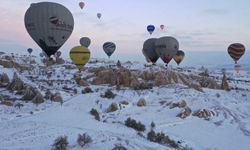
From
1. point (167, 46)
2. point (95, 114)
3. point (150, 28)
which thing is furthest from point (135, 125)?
point (150, 28)

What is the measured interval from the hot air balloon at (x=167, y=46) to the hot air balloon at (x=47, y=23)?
802 inches

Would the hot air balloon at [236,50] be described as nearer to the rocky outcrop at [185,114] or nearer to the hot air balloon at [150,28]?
the hot air balloon at [150,28]

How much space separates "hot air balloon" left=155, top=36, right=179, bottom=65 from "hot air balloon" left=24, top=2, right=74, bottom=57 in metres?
20.4

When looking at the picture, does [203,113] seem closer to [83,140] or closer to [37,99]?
[83,140]

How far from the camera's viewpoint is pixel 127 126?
23.2m

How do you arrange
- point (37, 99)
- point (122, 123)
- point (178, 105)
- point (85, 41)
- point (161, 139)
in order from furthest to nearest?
point (85, 41) < point (37, 99) < point (178, 105) < point (122, 123) < point (161, 139)

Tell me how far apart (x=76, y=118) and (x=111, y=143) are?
8.17 metres

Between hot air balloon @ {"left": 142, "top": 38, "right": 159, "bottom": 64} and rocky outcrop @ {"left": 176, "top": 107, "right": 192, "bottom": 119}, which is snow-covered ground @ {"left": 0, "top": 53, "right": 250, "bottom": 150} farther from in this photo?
hot air balloon @ {"left": 142, "top": 38, "right": 159, "bottom": 64}

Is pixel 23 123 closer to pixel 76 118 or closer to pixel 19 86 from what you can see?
pixel 76 118

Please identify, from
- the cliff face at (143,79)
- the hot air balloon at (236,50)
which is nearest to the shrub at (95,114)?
the cliff face at (143,79)

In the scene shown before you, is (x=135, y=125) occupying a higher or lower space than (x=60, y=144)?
lower

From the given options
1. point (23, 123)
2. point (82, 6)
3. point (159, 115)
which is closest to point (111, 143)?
point (23, 123)

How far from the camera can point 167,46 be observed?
4316 cm

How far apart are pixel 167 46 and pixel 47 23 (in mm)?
22268
